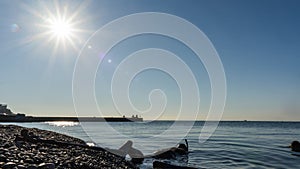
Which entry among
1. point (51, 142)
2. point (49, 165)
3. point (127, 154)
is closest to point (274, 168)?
point (127, 154)

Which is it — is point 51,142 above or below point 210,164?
above

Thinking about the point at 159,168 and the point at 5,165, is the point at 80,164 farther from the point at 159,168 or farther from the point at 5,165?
the point at 159,168

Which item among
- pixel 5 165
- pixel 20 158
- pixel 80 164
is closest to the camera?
pixel 5 165

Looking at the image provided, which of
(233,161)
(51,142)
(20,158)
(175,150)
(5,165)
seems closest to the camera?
(5,165)

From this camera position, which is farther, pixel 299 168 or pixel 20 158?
pixel 299 168

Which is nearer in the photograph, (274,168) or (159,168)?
(159,168)

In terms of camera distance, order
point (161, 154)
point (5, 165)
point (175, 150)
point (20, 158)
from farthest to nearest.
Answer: point (175, 150) < point (161, 154) < point (20, 158) < point (5, 165)

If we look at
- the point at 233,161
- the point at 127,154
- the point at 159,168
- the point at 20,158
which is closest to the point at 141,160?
the point at 127,154

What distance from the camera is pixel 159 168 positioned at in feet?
66.5

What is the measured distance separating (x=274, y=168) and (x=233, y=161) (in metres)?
4.14

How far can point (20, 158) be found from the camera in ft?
39.6

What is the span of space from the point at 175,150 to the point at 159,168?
12795mm

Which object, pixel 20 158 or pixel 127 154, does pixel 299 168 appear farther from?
pixel 20 158

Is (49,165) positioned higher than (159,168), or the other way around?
(49,165)
